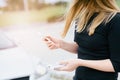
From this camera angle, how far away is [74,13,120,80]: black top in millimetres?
974

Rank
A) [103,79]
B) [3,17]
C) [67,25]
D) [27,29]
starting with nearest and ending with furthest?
[103,79], [67,25], [3,17], [27,29]

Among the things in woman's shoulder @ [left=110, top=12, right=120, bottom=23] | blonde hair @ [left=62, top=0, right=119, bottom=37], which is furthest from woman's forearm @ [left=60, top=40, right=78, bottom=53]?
woman's shoulder @ [left=110, top=12, right=120, bottom=23]

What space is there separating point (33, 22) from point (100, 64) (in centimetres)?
70

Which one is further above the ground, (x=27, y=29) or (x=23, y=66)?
(x=27, y=29)

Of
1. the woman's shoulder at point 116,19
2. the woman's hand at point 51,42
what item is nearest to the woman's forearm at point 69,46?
the woman's hand at point 51,42

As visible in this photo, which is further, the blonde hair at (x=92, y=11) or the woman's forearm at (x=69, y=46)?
the woman's forearm at (x=69, y=46)

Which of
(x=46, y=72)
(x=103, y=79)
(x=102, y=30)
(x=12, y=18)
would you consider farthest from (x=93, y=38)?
(x=12, y=18)

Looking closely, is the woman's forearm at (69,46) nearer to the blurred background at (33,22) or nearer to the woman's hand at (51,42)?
the woman's hand at (51,42)

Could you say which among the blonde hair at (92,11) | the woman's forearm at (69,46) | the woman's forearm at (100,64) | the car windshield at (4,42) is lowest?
the woman's forearm at (100,64)

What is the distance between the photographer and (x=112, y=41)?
3.22 feet

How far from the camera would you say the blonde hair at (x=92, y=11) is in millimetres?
1017

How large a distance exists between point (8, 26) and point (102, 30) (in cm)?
73

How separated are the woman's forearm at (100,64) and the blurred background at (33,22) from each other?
0.58 metres

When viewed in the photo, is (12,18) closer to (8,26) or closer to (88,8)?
(8,26)
